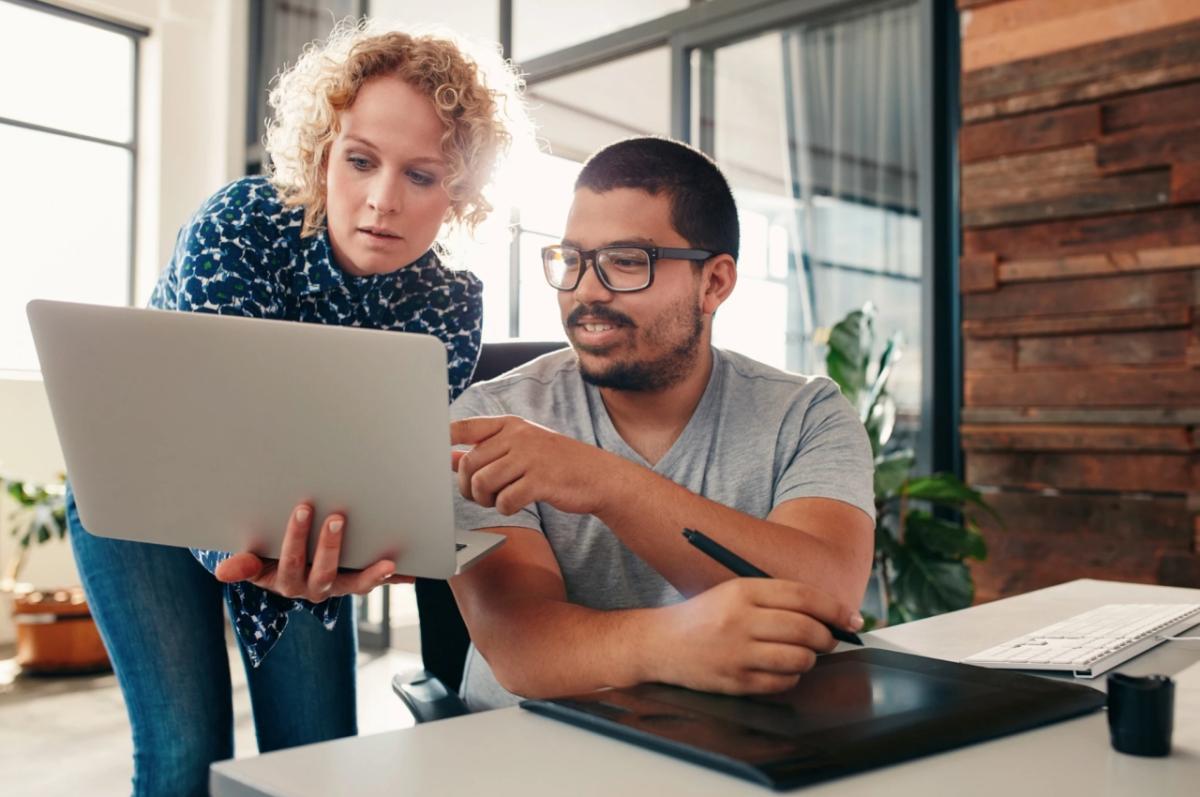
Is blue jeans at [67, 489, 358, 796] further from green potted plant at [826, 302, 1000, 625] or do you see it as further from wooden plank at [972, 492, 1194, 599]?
wooden plank at [972, 492, 1194, 599]

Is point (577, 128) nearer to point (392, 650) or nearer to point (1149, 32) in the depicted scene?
point (1149, 32)

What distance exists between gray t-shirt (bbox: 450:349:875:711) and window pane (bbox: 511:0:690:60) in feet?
8.03

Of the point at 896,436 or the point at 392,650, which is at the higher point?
the point at 896,436

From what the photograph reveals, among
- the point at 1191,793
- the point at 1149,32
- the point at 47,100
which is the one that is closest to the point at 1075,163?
the point at 1149,32

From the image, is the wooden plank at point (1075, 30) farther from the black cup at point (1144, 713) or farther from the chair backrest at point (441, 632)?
the black cup at point (1144, 713)

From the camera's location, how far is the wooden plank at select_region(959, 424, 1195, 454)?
2434 mm

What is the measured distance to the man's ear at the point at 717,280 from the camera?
4.80 feet

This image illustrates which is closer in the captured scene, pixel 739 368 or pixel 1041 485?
pixel 739 368

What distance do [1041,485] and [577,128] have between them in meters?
2.05

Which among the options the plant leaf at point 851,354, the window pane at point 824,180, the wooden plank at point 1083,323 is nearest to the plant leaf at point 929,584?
the plant leaf at point 851,354

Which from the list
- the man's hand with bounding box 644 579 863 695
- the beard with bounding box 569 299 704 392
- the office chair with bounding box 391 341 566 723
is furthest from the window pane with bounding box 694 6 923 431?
the man's hand with bounding box 644 579 863 695

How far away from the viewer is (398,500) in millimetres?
864

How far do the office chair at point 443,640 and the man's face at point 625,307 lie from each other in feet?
0.79

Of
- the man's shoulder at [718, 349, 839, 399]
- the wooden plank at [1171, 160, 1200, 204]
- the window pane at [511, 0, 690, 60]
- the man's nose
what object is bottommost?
the man's shoulder at [718, 349, 839, 399]
